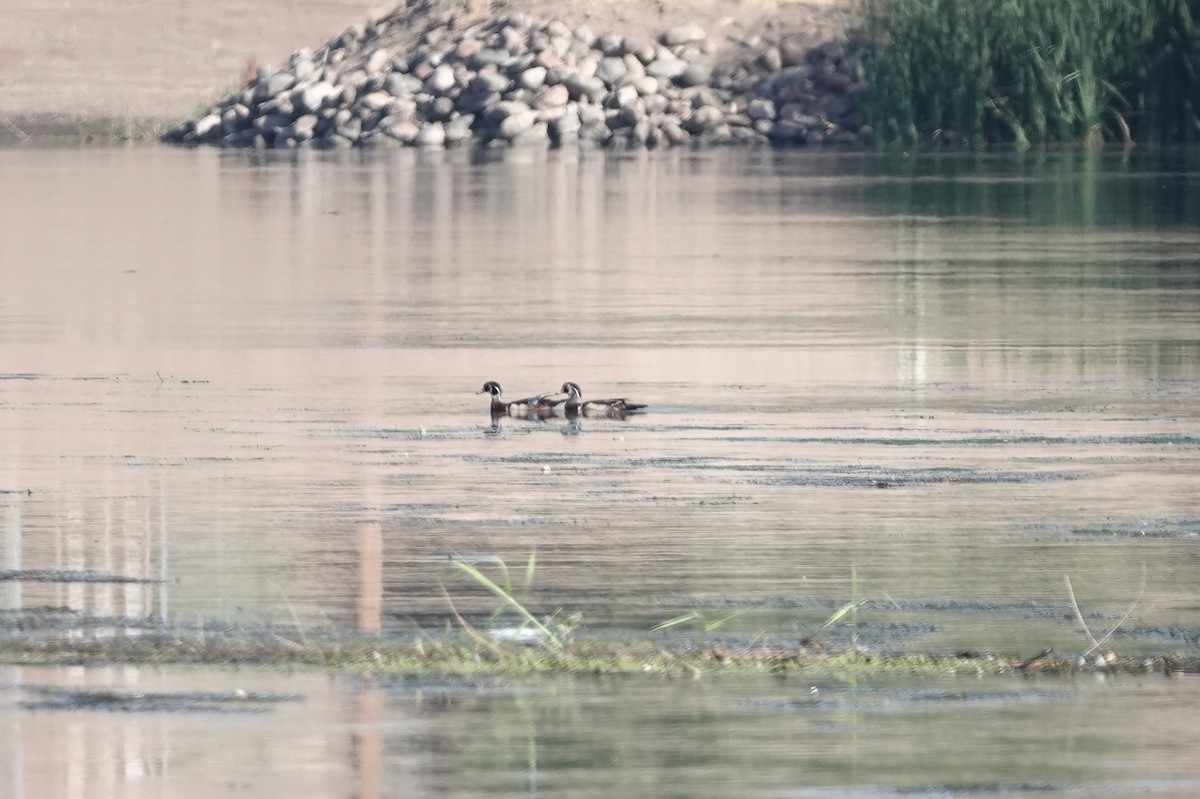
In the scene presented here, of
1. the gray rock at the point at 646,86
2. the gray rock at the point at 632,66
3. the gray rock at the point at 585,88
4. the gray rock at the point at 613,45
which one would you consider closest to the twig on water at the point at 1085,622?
the gray rock at the point at 585,88

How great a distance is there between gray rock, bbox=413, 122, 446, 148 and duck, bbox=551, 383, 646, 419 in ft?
126

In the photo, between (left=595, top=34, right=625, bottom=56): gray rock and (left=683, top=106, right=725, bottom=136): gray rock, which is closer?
(left=683, top=106, right=725, bottom=136): gray rock

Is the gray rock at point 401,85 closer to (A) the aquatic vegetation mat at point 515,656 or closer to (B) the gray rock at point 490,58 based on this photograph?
(B) the gray rock at point 490,58

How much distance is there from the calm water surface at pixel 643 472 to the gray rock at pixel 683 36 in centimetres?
3238

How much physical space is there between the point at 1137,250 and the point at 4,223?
8.92m

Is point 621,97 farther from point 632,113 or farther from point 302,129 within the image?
point 302,129

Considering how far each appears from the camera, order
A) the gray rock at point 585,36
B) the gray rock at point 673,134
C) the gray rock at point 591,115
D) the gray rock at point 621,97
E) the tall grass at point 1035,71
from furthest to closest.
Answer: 1. the gray rock at point 585,36
2. the gray rock at point 621,97
3. the gray rock at point 591,115
4. the gray rock at point 673,134
5. the tall grass at point 1035,71

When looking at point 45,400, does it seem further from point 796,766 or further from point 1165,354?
→ point 796,766

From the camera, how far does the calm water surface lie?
5445 millimetres

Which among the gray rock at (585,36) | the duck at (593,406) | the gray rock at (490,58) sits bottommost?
the duck at (593,406)

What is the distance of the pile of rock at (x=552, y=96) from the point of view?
4812 cm

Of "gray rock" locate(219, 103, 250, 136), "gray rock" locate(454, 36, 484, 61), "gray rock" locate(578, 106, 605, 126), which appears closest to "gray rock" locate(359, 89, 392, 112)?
"gray rock" locate(454, 36, 484, 61)

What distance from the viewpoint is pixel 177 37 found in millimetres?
62938

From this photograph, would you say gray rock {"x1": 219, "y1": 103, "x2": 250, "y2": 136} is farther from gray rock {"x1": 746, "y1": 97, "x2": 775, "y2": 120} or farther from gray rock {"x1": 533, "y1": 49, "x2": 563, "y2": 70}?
gray rock {"x1": 746, "y1": 97, "x2": 775, "y2": 120}
